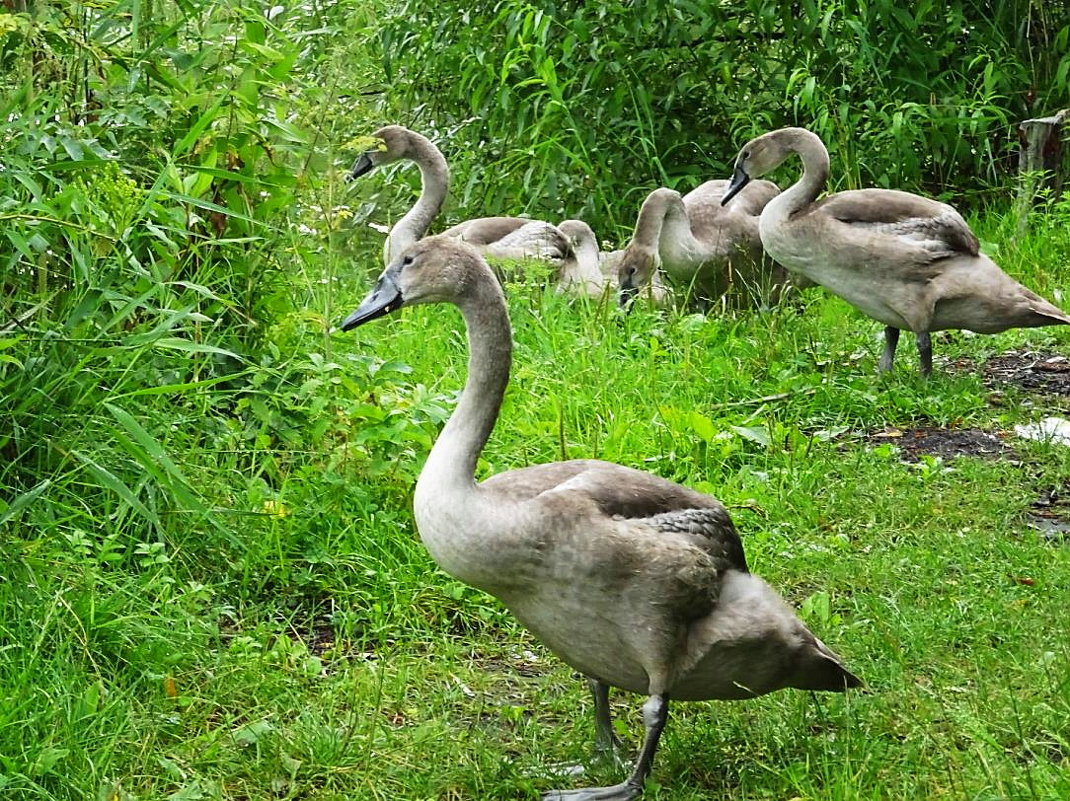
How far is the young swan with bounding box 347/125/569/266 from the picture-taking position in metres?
8.62

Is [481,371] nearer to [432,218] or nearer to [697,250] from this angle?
[697,250]

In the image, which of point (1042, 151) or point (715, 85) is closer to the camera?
point (1042, 151)

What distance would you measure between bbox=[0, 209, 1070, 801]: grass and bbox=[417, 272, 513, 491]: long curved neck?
0.85m

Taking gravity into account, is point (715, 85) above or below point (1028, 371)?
above

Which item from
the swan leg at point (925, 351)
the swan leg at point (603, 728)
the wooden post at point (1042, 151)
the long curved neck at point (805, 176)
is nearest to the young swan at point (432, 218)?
the long curved neck at point (805, 176)

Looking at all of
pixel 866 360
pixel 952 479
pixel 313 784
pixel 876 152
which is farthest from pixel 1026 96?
pixel 313 784

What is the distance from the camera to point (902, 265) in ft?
22.5

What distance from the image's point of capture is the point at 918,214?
6.98 m

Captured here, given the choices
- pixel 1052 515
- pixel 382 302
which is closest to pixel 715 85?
pixel 1052 515

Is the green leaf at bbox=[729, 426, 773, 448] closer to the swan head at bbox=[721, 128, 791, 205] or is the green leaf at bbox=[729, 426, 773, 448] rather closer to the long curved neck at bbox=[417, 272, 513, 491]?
the swan head at bbox=[721, 128, 791, 205]

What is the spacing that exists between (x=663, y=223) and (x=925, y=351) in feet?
6.78

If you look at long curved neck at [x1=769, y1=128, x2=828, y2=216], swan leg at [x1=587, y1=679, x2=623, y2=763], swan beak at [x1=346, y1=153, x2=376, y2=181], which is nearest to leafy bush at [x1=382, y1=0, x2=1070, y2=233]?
swan beak at [x1=346, y1=153, x2=376, y2=181]

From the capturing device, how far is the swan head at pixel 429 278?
3920mm

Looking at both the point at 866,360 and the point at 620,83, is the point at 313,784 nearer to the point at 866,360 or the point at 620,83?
the point at 866,360
